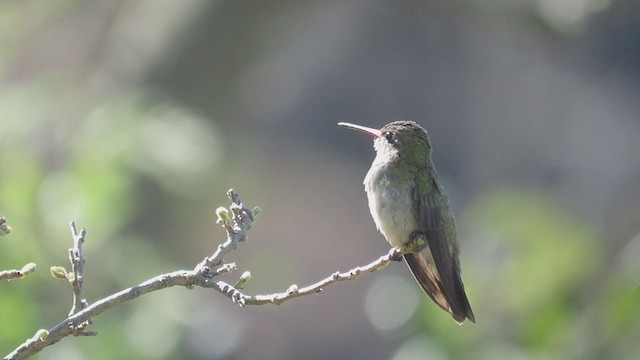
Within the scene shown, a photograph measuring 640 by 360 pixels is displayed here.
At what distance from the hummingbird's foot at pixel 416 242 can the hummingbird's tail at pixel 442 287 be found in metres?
0.08

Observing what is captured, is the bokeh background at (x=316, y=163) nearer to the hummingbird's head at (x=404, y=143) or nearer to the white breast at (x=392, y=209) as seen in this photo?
the hummingbird's head at (x=404, y=143)

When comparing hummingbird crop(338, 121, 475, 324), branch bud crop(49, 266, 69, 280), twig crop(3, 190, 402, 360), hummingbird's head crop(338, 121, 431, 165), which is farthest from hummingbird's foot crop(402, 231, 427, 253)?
branch bud crop(49, 266, 69, 280)

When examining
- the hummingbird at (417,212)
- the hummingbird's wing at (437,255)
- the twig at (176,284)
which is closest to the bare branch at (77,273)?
the twig at (176,284)

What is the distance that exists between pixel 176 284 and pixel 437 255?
2047 millimetres

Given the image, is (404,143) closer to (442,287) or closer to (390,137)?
(390,137)

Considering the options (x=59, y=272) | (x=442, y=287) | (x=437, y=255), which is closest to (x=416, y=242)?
(x=437, y=255)

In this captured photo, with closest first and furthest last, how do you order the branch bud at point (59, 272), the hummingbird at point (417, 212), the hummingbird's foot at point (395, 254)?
the branch bud at point (59, 272), the hummingbird's foot at point (395, 254), the hummingbird at point (417, 212)

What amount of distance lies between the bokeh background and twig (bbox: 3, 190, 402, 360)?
2952mm

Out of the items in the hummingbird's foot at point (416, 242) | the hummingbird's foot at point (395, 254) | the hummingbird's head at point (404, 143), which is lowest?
the hummingbird's foot at point (395, 254)

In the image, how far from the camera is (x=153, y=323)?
7547mm

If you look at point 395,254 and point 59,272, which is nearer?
point 59,272

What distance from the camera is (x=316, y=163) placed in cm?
1546

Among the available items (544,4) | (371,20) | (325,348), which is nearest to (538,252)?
(544,4)

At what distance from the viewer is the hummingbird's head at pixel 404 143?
15.8 ft
